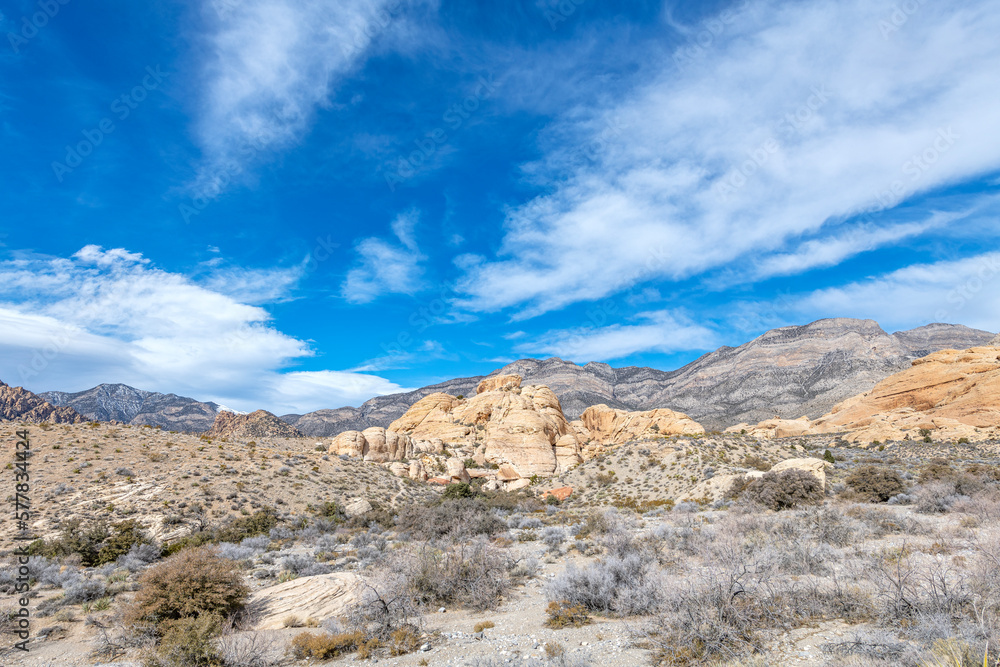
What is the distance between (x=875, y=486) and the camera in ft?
65.6

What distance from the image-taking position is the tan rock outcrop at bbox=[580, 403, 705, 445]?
39.2 meters

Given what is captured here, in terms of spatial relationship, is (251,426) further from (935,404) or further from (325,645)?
(935,404)

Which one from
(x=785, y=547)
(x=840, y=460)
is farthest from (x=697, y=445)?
(x=785, y=547)

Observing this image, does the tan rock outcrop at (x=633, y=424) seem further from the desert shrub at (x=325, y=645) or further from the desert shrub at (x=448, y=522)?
the desert shrub at (x=325, y=645)

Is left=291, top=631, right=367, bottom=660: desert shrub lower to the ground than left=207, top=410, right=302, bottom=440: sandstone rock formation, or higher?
lower

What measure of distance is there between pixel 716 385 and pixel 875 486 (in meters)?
128

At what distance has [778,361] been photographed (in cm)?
13962

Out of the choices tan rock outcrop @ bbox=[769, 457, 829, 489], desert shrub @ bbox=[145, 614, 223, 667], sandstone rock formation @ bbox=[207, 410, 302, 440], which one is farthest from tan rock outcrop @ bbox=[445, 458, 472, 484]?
sandstone rock formation @ bbox=[207, 410, 302, 440]

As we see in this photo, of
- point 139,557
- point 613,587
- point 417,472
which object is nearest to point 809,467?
point 613,587

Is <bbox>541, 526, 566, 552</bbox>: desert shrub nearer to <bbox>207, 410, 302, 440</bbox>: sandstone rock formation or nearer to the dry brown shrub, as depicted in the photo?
the dry brown shrub

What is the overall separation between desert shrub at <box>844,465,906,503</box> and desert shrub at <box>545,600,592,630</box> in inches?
707

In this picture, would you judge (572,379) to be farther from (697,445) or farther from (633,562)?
(633,562)

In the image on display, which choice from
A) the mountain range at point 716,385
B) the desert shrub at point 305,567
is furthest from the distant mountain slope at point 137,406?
Answer: the desert shrub at point 305,567

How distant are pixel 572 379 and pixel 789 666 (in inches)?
6300
